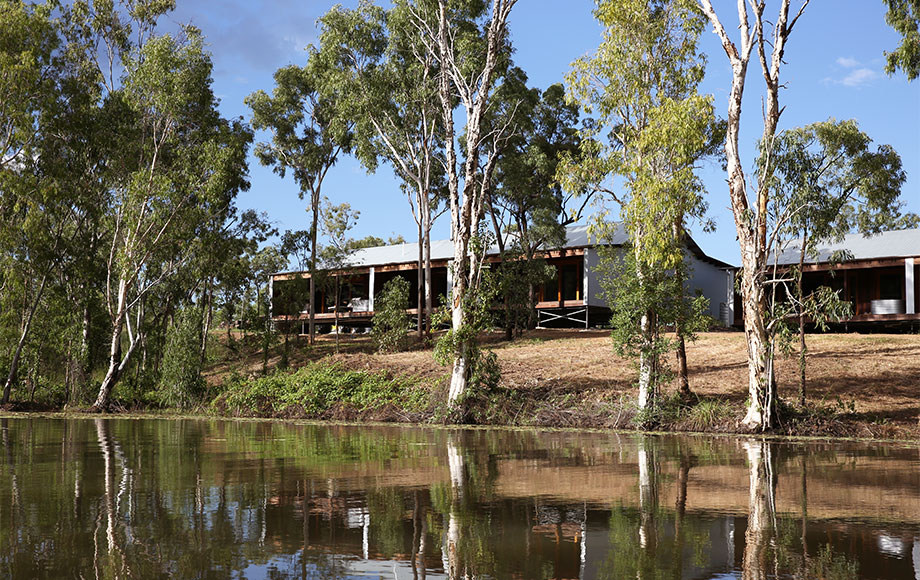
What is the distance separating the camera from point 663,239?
17.5m

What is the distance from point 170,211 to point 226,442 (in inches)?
561

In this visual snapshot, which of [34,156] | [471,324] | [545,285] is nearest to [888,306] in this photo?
[545,285]

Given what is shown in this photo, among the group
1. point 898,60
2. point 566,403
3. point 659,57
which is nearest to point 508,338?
point 566,403

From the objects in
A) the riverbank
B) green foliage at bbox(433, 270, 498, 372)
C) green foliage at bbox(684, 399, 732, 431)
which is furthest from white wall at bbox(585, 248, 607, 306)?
green foliage at bbox(684, 399, 732, 431)

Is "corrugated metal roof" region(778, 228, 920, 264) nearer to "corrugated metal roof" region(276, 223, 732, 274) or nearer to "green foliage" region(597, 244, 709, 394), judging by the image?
"corrugated metal roof" region(276, 223, 732, 274)

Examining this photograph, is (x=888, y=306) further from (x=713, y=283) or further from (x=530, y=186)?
(x=530, y=186)

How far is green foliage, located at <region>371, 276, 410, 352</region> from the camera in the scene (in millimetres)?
31609

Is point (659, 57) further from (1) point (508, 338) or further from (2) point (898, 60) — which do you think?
(1) point (508, 338)

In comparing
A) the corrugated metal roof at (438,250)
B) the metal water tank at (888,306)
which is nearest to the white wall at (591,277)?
the corrugated metal roof at (438,250)

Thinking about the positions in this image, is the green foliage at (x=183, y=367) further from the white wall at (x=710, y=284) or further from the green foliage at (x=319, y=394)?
the white wall at (x=710, y=284)

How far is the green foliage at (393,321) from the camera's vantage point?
1244 inches

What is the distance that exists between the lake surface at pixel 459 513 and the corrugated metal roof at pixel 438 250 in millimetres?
24167

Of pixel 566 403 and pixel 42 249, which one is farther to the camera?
pixel 42 249

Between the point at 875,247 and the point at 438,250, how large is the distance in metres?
19.3
